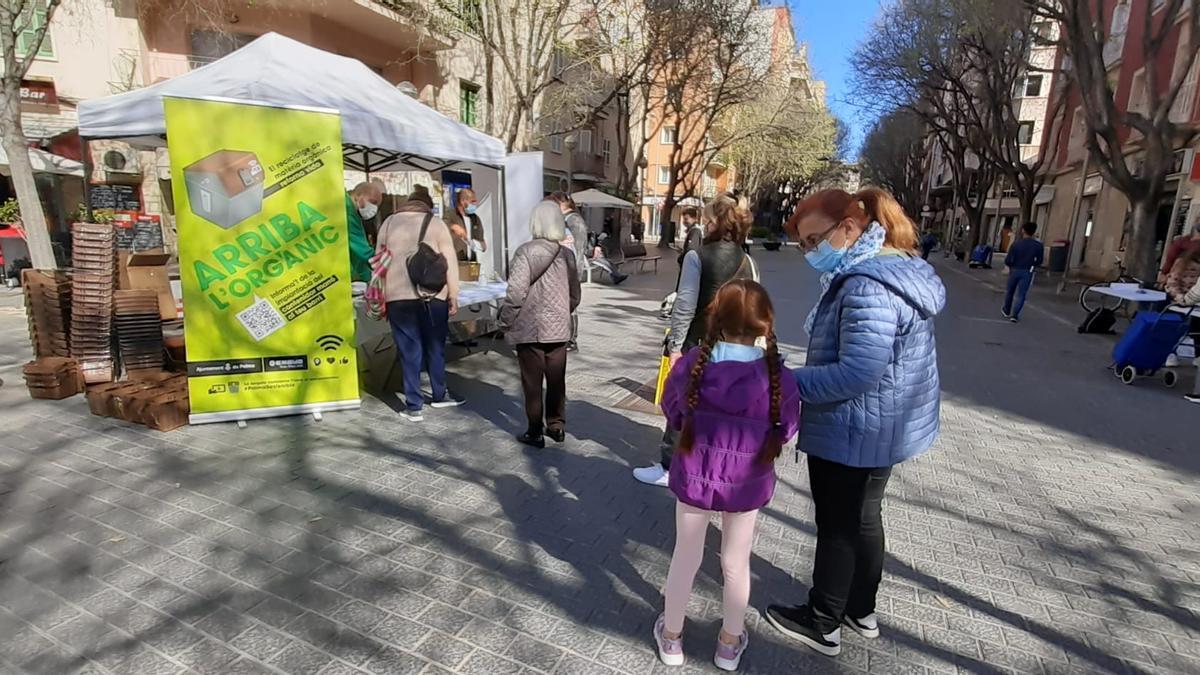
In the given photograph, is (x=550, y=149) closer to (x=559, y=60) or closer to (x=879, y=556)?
(x=559, y=60)

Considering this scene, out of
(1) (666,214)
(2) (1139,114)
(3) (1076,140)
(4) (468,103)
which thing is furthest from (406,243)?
(3) (1076,140)

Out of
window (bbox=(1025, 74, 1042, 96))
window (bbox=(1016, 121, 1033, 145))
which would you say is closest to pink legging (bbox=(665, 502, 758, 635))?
window (bbox=(1025, 74, 1042, 96))

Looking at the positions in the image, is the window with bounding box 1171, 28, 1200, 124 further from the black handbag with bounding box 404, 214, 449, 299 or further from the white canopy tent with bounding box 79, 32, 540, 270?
the black handbag with bounding box 404, 214, 449, 299

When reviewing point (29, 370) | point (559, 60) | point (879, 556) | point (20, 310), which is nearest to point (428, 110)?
point (29, 370)

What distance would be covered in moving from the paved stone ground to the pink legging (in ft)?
0.79

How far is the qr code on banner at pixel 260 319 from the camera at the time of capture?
4.51 meters

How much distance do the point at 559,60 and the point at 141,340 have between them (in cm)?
A: 2389

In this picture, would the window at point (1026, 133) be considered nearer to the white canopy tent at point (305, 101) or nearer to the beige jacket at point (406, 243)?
the white canopy tent at point (305, 101)

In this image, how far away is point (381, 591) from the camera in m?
2.72

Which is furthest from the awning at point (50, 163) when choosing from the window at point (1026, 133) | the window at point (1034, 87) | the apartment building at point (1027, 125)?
the window at point (1026, 133)

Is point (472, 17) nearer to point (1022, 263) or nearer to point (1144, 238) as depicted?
point (1022, 263)

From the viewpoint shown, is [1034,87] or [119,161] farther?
[1034,87]

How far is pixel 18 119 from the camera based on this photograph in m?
7.90

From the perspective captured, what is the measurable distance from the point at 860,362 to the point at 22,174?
35.3ft
